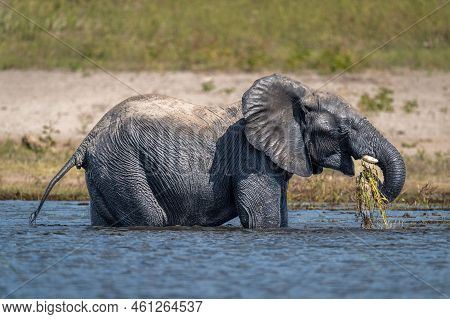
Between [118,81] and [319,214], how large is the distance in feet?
23.7

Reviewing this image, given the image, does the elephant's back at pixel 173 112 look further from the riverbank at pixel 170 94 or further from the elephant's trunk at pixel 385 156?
the riverbank at pixel 170 94

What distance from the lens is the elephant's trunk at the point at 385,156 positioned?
37.6 feet

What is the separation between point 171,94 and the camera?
20141 millimetres

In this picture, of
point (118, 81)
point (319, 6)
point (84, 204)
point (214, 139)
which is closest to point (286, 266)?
point (214, 139)

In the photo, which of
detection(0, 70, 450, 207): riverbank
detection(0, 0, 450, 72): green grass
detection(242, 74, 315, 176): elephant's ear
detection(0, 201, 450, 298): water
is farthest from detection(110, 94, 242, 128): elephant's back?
detection(0, 0, 450, 72): green grass

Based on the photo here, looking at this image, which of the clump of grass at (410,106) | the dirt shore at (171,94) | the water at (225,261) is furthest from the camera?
the clump of grass at (410,106)

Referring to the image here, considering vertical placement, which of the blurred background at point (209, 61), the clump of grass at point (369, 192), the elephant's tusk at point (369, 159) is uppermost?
the blurred background at point (209, 61)

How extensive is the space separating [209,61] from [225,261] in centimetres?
1080

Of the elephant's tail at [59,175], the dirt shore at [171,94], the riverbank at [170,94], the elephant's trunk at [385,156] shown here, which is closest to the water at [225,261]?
the elephant's tail at [59,175]

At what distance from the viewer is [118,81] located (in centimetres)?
2048

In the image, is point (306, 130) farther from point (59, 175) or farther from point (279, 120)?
point (59, 175)

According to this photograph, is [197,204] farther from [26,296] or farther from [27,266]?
[26,296]

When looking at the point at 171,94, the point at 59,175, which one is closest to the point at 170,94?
the point at 171,94
